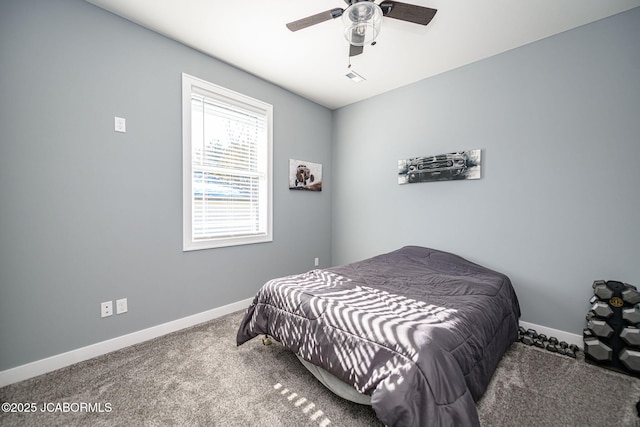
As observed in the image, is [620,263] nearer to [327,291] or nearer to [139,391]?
[327,291]

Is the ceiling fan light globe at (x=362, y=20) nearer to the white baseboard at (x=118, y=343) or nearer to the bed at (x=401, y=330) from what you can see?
the bed at (x=401, y=330)

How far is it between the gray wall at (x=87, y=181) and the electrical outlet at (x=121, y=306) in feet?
0.13

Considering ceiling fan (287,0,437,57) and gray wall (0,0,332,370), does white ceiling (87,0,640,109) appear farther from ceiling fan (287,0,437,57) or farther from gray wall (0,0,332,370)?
ceiling fan (287,0,437,57)

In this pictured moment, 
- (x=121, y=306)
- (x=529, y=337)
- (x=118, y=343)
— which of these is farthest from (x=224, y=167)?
(x=529, y=337)

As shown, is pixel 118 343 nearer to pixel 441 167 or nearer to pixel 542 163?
pixel 441 167

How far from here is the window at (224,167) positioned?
2559 mm

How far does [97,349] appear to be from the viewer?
2021 millimetres

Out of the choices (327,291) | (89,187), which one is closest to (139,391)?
(327,291)

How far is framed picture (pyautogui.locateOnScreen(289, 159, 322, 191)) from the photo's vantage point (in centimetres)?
351

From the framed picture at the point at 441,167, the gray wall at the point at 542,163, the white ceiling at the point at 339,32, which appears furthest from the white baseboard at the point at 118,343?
the white ceiling at the point at 339,32

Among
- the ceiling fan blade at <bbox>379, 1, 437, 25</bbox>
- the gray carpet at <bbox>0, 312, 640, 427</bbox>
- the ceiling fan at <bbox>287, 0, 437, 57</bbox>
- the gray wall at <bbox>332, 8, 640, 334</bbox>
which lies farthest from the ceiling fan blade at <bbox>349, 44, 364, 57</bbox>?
the gray carpet at <bbox>0, 312, 640, 427</bbox>

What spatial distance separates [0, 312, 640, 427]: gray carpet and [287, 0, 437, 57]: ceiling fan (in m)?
2.41

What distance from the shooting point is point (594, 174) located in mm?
2133

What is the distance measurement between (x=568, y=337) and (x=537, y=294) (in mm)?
392
